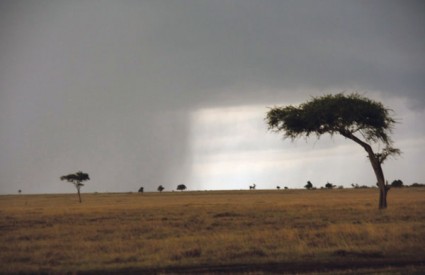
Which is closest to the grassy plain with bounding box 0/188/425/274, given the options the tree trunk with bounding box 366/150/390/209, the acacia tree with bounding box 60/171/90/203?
the tree trunk with bounding box 366/150/390/209

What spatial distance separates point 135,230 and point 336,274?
56.4 feet

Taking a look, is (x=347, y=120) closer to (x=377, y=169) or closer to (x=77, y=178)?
(x=377, y=169)

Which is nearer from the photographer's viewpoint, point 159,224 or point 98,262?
point 98,262

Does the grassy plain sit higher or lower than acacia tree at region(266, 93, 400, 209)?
lower

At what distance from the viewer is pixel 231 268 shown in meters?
17.1

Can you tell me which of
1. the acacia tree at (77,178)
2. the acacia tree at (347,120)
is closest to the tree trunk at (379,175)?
the acacia tree at (347,120)

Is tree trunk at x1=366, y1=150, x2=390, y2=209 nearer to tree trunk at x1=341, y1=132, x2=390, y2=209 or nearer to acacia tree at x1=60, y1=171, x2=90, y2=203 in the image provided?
tree trunk at x1=341, y1=132, x2=390, y2=209

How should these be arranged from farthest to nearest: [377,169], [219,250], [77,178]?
[77,178] → [377,169] → [219,250]

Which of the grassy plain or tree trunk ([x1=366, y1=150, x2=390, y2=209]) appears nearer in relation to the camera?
the grassy plain

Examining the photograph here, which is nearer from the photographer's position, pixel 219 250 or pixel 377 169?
pixel 219 250

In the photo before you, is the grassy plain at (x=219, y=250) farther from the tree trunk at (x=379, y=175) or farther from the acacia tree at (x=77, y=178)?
the acacia tree at (x=77, y=178)

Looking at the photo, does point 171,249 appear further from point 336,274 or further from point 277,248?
point 336,274

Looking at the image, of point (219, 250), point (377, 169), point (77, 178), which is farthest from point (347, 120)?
point (77, 178)

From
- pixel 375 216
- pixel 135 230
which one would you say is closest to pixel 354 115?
pixel 375 216
